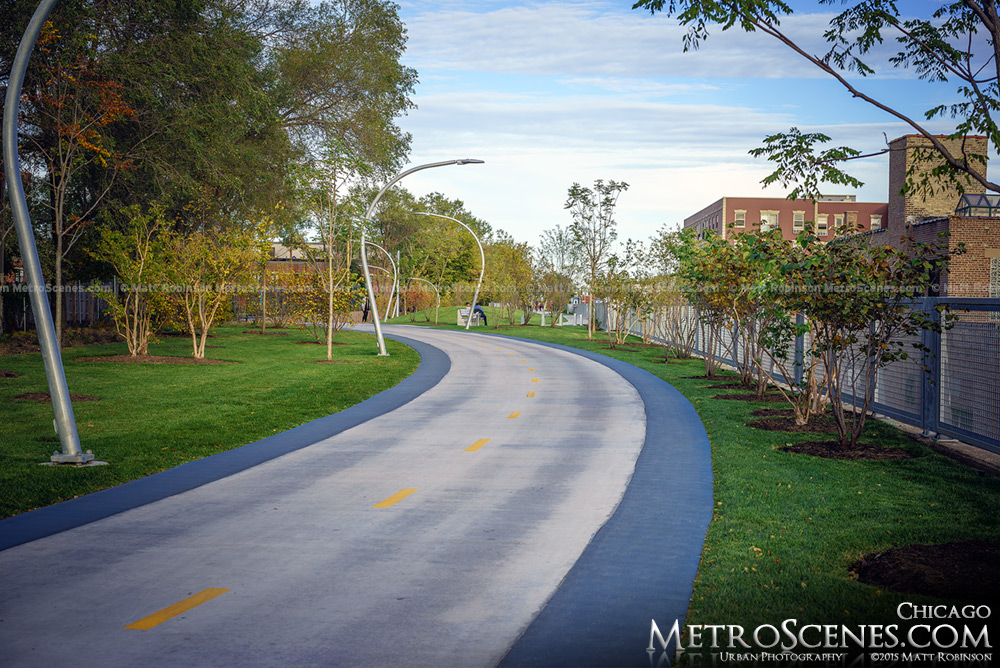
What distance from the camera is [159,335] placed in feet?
128

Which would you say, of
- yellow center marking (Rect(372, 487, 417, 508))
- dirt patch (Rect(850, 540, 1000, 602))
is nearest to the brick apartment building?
yellow center marking (Rect(372, 487, 417, 508))

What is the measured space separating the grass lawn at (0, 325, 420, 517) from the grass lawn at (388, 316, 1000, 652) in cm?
705

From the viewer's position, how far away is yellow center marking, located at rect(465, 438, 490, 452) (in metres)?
11.8

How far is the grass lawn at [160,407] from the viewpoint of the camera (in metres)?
9.81

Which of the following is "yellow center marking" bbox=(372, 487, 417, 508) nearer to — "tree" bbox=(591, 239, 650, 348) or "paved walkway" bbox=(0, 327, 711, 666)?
"paved walkway" bbox=(0, 327, 711, 666)

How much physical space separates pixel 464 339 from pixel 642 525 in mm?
33562

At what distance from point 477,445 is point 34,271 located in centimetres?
655

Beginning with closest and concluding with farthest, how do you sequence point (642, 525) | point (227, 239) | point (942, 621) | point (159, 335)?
point (942, 621), point (642, 525), point (227, 239), point (159, 335)

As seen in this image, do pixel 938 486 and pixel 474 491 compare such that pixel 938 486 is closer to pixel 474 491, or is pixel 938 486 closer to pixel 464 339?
pixel 474 491

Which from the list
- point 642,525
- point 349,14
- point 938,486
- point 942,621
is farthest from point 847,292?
point 349,14

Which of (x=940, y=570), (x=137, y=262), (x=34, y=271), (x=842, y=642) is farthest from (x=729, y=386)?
(x=137, y=262)

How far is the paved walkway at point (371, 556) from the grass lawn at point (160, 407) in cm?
69

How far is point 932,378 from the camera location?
1160 centimetres

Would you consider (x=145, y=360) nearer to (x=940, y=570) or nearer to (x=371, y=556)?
(x=371, y=556)
